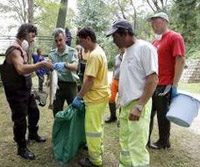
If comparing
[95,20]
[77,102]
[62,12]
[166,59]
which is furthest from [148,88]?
[95,20]

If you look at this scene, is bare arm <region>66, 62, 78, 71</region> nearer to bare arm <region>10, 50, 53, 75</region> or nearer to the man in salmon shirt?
bare arm <region>10, 50, 53, 75</region>

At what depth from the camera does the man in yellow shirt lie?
3.59 meters

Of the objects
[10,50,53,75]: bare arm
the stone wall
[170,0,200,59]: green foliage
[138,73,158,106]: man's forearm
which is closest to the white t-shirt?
[138,73,158,106]: man's forearm

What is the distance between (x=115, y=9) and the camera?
28516 mm

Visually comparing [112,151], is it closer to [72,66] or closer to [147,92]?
[72,66]

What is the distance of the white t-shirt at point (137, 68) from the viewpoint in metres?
2.88

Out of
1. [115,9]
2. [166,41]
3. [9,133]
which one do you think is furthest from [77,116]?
[115,9]

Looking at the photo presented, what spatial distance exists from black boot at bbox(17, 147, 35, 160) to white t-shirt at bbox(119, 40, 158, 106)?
5.76ft

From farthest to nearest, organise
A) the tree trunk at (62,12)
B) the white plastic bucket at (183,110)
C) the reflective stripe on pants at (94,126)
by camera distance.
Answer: the tree trunk at (62,12) < the reflective stripe on pants at (94,126) < the white plastic bucket at (183,110)

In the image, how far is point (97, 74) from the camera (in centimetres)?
369

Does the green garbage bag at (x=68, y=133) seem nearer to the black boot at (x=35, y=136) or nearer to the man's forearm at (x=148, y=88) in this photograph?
the black boot at (x=35, y=136)

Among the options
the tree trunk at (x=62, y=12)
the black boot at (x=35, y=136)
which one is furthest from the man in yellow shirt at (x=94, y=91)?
the tree trunk at (x=62, y=12)

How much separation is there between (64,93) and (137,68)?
1.93 m

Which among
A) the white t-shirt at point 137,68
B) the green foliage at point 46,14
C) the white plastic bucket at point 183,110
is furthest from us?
the green foliage at point 46,14
